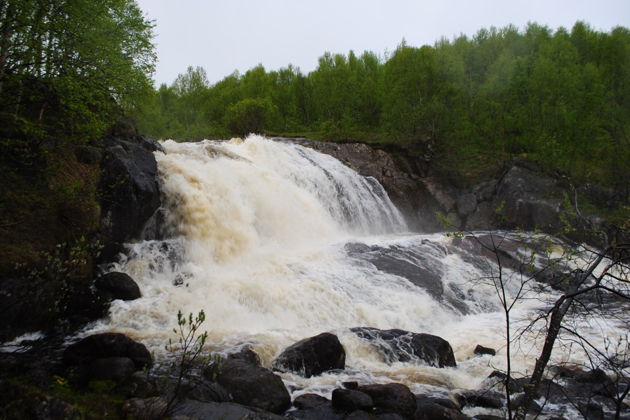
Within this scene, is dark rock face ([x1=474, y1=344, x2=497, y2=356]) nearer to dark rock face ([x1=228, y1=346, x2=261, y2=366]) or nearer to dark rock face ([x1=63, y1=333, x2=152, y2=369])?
dark rock face ([x1=228, y1=346, x2=261, y2=366])

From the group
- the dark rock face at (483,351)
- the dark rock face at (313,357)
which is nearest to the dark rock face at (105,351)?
the dark rock face at (313,357)

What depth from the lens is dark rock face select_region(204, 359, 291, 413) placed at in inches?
243

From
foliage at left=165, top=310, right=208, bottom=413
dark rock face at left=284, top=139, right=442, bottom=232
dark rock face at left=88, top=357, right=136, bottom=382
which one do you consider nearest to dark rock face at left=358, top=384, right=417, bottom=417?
foliage at left=165, top=310, right=208, bottom=413

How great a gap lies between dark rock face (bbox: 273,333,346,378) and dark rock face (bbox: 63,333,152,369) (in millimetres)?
2410

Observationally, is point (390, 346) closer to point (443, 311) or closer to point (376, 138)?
point (443, 311)

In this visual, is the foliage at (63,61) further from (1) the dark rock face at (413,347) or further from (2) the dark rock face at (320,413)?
(1) the dark rock face at (413,347)

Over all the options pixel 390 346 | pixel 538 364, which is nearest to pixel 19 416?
pixel 538 364

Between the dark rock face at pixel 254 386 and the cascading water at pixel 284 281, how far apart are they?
780 mm

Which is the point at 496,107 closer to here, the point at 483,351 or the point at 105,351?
the point at 483,351

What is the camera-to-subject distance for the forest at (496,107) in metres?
25.7

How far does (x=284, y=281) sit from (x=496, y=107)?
23944mm

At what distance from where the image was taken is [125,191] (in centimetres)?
1122

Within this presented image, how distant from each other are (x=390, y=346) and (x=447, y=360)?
119 centimetres

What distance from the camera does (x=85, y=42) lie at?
9195 mm
